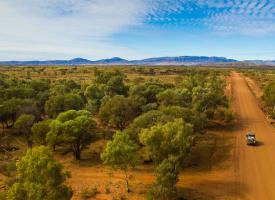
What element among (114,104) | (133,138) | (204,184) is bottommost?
(204,184)

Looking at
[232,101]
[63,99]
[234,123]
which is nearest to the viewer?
[63,99]

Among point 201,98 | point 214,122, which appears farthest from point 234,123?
point 201,98

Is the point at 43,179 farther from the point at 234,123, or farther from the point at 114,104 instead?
the point at 234,123

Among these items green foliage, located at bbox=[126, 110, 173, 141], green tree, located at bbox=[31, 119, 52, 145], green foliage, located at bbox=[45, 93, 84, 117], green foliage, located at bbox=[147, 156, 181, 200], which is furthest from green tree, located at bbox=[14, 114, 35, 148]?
green foliage, located at bbox=[147, 156, 181, 200]

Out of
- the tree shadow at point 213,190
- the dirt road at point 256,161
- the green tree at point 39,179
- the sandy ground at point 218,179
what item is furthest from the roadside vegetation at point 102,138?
the dirt road at point 256,161

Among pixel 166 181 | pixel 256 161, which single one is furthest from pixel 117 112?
pixel 166 181

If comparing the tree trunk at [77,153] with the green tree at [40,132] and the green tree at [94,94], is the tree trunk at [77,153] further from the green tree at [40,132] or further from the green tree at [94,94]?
the green tree at [94,94]

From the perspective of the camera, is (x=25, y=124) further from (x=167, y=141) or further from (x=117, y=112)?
(x=167, y=141)
